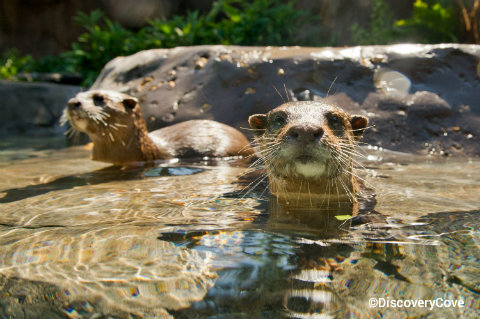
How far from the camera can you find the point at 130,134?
183 inches

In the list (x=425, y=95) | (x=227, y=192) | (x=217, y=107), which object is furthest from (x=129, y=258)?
(x=425, y=95)

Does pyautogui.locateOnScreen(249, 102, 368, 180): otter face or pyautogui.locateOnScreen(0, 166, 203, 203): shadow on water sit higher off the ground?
pyautogui.locateOnScreen(249, 102, 368, 180): otter face

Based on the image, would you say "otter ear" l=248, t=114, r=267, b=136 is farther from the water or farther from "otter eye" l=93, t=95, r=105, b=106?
"otter eye" l=93, t=95, r=105, b=106

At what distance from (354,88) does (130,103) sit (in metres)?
2.88

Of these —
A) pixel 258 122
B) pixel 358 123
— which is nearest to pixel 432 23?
pixel 358 123

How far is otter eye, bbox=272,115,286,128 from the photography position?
99.7 inches

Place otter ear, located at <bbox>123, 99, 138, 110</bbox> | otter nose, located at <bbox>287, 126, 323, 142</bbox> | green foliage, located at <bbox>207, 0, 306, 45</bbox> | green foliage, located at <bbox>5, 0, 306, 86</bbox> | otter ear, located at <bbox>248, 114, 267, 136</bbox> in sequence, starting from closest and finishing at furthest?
otter nose, located at <bbox>287, 126, 323, 142</bbox> < otter ear, located at <bbox>248, 114, 267, 136</bbox> < otter ear, located at <bbox>123, 99, 138, 110</bbox> < green foliage, located at <bbox>5, 0, 306, 86</bbox> < green foliage, located at <bbox>207, 0, 306, 45</bbox>

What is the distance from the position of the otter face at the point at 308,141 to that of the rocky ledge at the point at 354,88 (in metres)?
2.86

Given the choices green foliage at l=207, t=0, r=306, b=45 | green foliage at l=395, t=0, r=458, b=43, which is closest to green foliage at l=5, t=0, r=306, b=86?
green foliage at l=207, t=0, r=306, b=45

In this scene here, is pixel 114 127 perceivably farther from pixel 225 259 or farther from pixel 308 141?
pixel 225 259

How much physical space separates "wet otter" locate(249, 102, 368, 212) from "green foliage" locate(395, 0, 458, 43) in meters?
10.3

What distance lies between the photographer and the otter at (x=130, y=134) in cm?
431

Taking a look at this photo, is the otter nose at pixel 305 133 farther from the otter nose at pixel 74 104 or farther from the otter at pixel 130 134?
the otter nose at pixel 74 104

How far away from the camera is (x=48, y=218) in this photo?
7.10 feet
